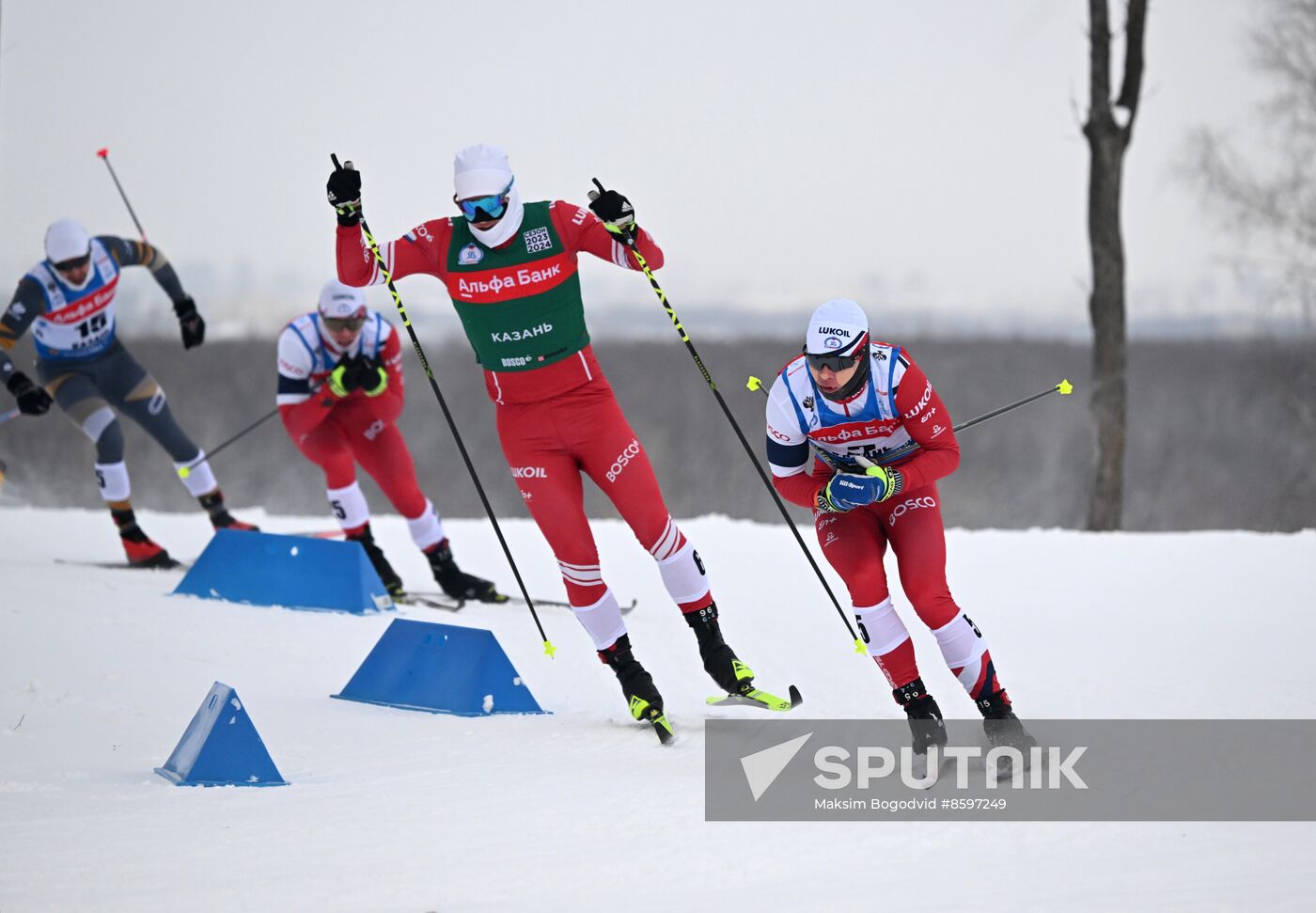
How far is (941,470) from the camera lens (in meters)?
3.80

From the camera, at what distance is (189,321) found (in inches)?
299

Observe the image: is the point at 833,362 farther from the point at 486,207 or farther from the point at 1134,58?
the point at 1134,58

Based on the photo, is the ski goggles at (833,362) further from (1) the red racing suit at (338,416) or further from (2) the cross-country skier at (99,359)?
(2) the cross-country skier at (99,359)

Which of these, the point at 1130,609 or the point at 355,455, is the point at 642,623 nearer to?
the point at 355,455

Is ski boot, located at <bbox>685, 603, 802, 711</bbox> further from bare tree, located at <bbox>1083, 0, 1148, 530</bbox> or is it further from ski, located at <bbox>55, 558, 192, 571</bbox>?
bare tree, located at <bbox>1083, 0, 1148, 530</bbox>

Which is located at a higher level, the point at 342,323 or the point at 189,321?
the point at 342,323

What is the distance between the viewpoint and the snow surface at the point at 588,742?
279 cm

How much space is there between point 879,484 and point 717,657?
1.02 m

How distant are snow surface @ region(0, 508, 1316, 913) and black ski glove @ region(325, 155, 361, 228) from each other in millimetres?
1679

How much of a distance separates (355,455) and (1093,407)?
6.40 meters

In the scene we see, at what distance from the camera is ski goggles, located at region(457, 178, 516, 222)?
433cm

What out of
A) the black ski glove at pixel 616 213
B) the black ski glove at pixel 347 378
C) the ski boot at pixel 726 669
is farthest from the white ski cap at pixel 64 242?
the ski boot at pixel 726 669

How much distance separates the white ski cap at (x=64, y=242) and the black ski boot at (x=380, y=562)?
2.05 m

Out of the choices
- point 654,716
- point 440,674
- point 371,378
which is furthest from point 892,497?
point 371,378
